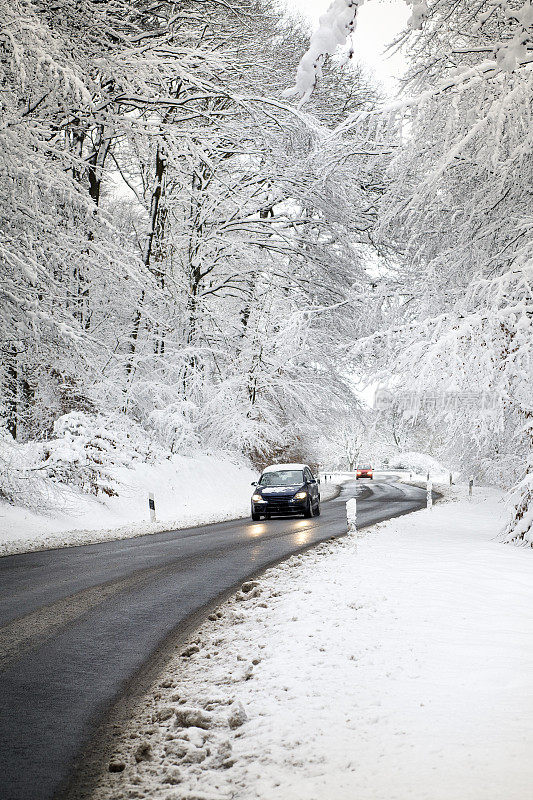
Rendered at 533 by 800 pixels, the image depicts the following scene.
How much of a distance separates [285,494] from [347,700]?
14.9 metres

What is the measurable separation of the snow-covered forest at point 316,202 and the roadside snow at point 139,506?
0.60 meters

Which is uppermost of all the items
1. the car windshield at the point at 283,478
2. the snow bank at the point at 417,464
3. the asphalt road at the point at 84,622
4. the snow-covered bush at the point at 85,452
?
the snow-covered bush at the point at 85,452

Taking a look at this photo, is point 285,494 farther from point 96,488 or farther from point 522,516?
point 522,516

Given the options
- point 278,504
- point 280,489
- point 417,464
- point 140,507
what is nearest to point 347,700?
point 278,504

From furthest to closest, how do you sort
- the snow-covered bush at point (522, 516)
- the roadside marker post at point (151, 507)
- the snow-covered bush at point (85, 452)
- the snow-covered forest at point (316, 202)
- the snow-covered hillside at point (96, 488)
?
the roadside marker post at point (151, 507) < the snow-covered bush at point (85, 452) < the snow-covered hillside at point (96, 488) < the snow-covered bush at point (522, 516) < the snow-covered forest at point (316, 202)

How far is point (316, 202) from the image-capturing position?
20359mm

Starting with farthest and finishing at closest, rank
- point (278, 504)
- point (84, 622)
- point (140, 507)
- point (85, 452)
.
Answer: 1. point (140, 507)
2. point (278, 504)
3. point (85, 452)
4. point (84, 622)

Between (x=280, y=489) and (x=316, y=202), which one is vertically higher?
(x=316, y=202)

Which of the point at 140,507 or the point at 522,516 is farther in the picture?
the point at 140,507

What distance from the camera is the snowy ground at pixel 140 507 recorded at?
594 inches

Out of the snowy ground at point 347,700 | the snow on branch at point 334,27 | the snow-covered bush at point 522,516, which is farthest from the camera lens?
the snow-covered bush at point 522,516

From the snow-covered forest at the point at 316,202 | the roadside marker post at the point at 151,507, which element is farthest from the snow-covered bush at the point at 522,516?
the roadside marker post at the point at 151,507

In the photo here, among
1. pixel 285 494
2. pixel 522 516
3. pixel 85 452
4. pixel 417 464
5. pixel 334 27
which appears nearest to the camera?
pixel 334 27

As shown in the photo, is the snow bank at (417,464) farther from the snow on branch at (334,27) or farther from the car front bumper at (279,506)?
the snow on branch at (334,27)
